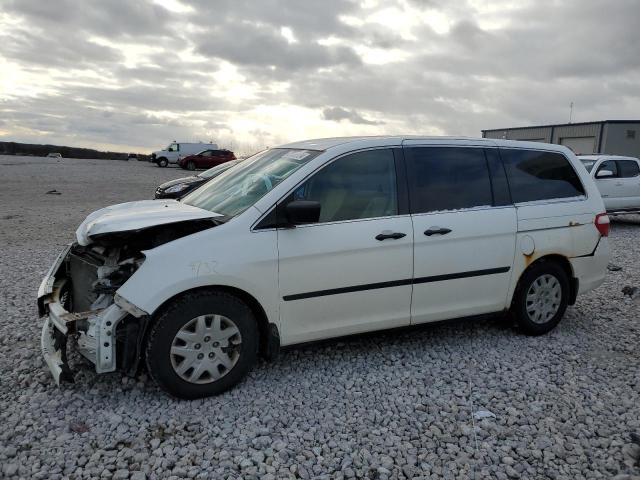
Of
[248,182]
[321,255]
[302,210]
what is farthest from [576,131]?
[302,210]

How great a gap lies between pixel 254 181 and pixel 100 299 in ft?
4.89

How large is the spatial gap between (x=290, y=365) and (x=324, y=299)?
0.74 metres

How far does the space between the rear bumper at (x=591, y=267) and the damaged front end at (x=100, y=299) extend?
3.55m

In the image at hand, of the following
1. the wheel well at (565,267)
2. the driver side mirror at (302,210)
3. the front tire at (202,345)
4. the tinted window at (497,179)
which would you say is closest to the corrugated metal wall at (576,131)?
the wheel well at (565,267)

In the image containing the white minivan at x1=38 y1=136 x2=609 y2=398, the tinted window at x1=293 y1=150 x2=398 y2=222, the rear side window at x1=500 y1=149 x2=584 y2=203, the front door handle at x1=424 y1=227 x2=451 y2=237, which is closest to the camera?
the white minivan at x1=38 y1=136 x2=609 y2=398

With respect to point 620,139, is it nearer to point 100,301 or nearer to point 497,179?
point 497,179

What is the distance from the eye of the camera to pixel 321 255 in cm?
391

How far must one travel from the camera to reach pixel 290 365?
14.3 ft

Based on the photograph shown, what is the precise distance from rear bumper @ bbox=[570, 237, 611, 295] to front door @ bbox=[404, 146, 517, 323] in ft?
2.94

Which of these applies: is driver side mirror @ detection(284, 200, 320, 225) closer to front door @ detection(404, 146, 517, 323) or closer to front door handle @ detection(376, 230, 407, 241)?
front door handle @ detection(376, 230, 407, 241)

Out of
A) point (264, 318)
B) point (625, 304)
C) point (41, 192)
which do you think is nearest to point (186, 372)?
point (264, 318)

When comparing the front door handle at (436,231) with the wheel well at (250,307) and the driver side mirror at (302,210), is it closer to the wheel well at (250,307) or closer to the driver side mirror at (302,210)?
the driver side mirror at (302,210)

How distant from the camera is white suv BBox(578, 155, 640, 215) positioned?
1309cm

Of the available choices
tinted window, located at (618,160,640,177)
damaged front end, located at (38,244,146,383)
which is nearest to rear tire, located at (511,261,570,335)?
damaged front end, located at (38,244,146,383)
